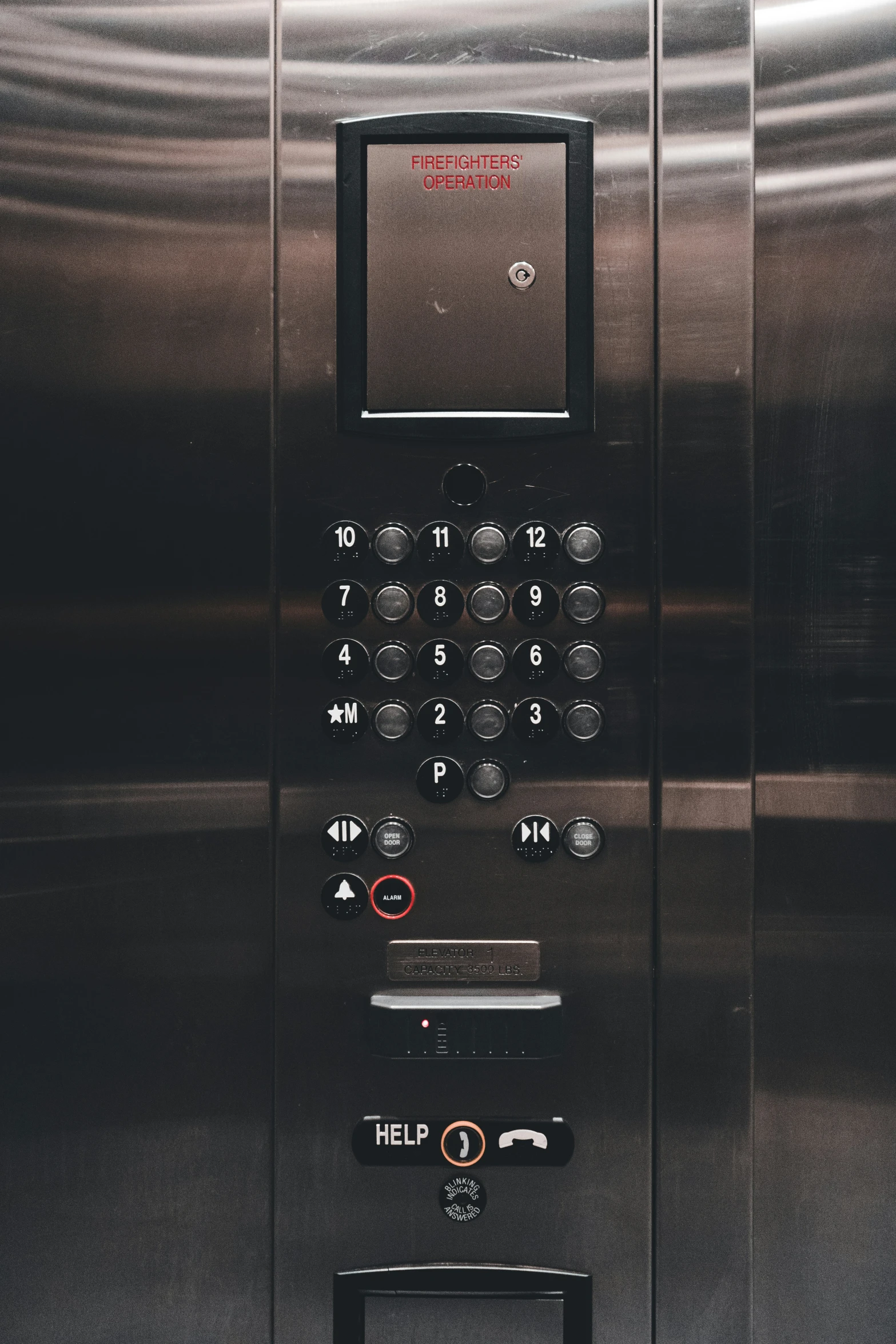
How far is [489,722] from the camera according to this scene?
38.0 inches

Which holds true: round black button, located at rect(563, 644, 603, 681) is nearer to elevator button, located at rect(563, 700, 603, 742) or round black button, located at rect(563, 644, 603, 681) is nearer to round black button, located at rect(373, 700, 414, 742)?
elevator button, located at rect(563, 700, 603, 742)

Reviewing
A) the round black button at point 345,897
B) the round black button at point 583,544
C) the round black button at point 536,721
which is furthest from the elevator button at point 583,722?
the round black button at point 345,897

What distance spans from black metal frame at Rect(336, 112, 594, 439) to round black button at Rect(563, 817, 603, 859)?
37 centimetres

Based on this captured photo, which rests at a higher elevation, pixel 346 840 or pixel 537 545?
pixel 537 545

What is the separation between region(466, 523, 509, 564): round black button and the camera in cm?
97

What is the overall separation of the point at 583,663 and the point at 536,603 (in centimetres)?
7

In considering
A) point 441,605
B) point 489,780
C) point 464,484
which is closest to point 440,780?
point 489,780

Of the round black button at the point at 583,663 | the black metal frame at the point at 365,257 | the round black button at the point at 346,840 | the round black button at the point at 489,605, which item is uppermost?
the black metal frame at the point at 365,257

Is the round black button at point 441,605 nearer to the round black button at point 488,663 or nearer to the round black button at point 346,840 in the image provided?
the round black button at point 488,663

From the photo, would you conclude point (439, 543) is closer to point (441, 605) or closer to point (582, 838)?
point (441, 605)

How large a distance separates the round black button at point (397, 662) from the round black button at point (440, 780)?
3.4 inches

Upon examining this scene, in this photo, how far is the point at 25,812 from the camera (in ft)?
3.25

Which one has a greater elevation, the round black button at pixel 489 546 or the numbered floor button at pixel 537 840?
the round black button at pixel 489 546

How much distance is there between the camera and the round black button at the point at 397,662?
0.97 m
